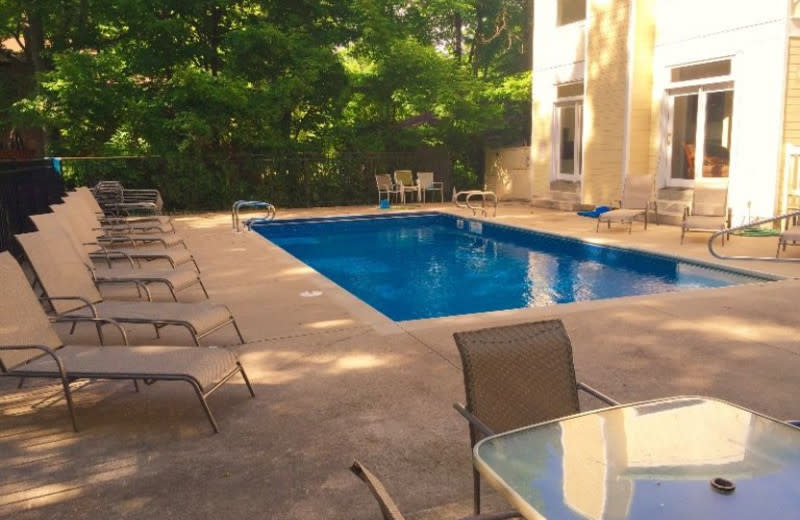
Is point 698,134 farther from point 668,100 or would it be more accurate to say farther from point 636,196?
point 636,196

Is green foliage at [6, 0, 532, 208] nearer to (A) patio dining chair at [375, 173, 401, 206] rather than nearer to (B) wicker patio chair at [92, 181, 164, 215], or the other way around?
(A) patio dining chair at [375, 173, 401, 206]

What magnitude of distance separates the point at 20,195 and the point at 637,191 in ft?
35.2

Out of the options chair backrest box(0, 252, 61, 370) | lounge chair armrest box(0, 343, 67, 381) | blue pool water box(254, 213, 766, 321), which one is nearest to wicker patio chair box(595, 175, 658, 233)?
blue pool water box(254, 213, 766, 321)

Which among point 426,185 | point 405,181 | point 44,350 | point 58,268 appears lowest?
point 44,350

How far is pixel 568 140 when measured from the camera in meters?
16.9

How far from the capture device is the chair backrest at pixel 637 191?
506 inches

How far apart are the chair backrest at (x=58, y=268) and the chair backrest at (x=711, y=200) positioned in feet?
32.2

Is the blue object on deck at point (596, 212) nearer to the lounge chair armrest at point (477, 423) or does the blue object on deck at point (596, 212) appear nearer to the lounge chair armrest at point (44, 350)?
the lounge chair armrest at point (44, 350)

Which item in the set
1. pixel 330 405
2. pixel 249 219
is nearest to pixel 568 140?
pixel 249 219

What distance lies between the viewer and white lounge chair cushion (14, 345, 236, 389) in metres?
3.63

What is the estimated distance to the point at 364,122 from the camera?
2095 cm

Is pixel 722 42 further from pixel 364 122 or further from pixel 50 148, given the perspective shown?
pixel 50 148

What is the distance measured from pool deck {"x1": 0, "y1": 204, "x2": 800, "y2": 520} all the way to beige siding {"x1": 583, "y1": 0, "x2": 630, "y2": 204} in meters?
8.02

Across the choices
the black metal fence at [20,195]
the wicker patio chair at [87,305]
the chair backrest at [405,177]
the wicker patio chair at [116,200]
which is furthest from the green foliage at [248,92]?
the wicker patio chair at [87,305]
